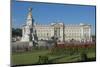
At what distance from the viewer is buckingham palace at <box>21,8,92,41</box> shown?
2963mm

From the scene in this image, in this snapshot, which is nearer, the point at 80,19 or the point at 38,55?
the point at 38,55

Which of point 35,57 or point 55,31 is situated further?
point 55,31

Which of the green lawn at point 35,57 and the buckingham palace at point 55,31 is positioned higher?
the buckingham palace at point 55,31

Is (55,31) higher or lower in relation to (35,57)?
higher

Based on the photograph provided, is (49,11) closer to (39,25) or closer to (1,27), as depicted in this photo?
(39,25)

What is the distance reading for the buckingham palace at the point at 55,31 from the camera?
2963 millimetres

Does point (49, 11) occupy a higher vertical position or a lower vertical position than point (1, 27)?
higher

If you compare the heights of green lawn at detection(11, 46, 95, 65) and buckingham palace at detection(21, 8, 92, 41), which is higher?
buckingham palace at detection(21, 8, 92, 41)

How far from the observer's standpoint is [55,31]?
3098 millimetres

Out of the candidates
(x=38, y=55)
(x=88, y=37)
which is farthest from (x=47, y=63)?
(x=88, y=37)

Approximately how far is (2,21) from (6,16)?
0.08 m

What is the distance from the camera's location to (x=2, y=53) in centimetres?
283

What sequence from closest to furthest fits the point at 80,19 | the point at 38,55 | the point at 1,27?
the point at 1,27 < the point at 38,55 < the point at 80,19

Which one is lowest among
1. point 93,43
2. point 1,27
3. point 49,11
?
point 93,43
